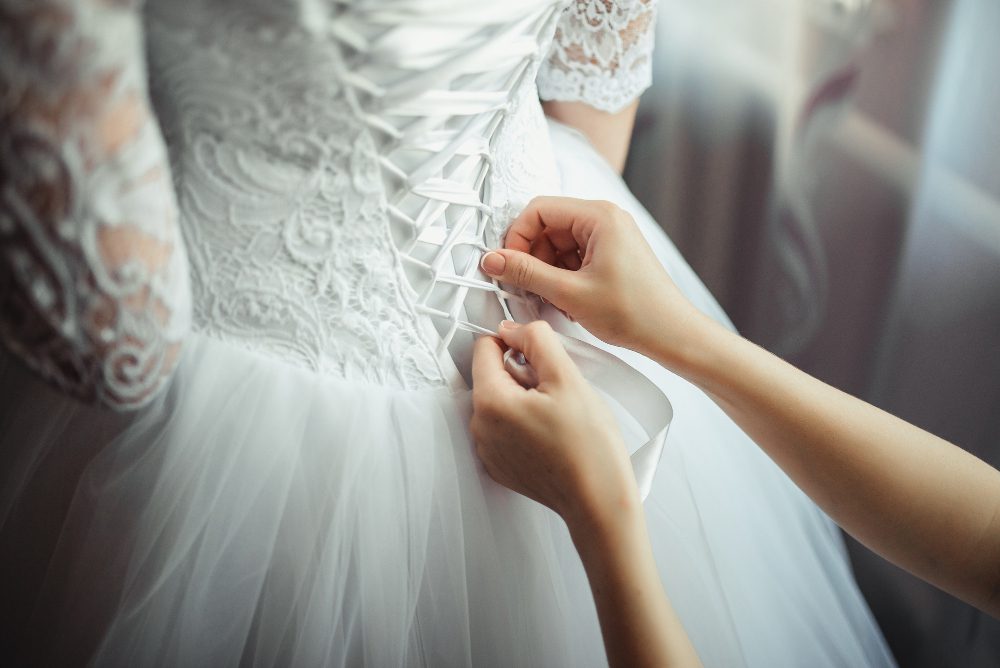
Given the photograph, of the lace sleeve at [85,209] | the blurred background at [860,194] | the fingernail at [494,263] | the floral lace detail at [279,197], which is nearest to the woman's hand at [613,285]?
the fingernail at [494,263]

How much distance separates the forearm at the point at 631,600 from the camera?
0.50 metres

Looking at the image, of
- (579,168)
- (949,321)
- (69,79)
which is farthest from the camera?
(949,321)

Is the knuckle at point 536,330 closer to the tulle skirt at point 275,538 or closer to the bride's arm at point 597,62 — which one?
the tulle skirt at point 275,538

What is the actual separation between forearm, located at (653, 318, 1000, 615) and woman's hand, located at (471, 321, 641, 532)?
0.13 meters

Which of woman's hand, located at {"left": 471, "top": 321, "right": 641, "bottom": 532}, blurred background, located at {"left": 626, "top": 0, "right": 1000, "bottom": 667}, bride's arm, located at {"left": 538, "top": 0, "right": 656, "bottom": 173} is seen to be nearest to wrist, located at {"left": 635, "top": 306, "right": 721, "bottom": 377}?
woman's hand, located at {"left": 471, "top": 321, "right": 641, "bottom": 532}

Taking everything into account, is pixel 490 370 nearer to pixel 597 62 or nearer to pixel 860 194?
pixel 597 62

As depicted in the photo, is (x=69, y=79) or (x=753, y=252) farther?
(x=753, y=252)

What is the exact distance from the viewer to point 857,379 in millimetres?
1218

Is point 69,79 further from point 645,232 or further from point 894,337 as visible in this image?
point 894,337

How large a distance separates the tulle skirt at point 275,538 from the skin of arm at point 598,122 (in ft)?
1.54

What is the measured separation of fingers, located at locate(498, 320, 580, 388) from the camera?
0.55 meters

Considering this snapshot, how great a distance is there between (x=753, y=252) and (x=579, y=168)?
1.89 feet

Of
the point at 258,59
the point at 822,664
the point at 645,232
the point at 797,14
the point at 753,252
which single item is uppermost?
the point at 797,14

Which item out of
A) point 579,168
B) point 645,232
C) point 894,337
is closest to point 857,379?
point 894,337
